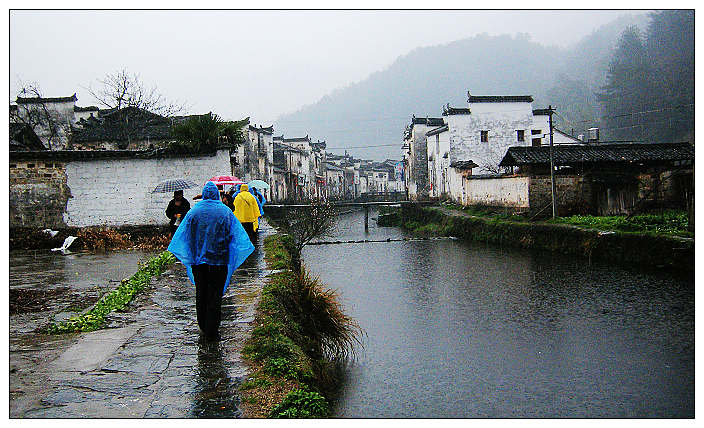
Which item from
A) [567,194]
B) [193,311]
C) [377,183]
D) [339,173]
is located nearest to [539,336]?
[193,311]

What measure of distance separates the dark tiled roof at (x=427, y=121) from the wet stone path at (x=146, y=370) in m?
41.2

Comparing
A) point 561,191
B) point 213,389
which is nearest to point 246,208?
point 213,389

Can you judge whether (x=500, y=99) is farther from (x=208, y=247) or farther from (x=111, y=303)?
(x=208, y=247)

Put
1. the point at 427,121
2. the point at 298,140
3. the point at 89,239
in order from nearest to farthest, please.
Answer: the point at 89,239 < the point at 427,121 < the point at 298,140

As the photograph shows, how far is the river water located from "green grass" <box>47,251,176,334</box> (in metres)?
2.70

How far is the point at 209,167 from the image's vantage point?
54.7 ft

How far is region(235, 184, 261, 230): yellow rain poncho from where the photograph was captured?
10469mm

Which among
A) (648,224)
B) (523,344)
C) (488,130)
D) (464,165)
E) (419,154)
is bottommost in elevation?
(523,344)

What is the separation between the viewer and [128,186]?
16656 mm

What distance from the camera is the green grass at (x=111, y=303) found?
6270mm

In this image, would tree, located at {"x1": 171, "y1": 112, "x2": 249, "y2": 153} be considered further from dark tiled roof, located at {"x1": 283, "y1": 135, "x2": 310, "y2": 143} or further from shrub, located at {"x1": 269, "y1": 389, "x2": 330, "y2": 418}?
dark tiled roof, located at {"x1": 283, "y1": 135, "x2": 310, "y2": 143}

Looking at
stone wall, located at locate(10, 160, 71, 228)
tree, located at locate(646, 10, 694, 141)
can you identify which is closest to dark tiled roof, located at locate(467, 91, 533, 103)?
tree, located at locate(646, 10, 694, 141)

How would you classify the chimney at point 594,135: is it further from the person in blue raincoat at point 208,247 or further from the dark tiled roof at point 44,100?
the person in blue raincoat at point 208,247

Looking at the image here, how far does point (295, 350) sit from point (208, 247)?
129cm
